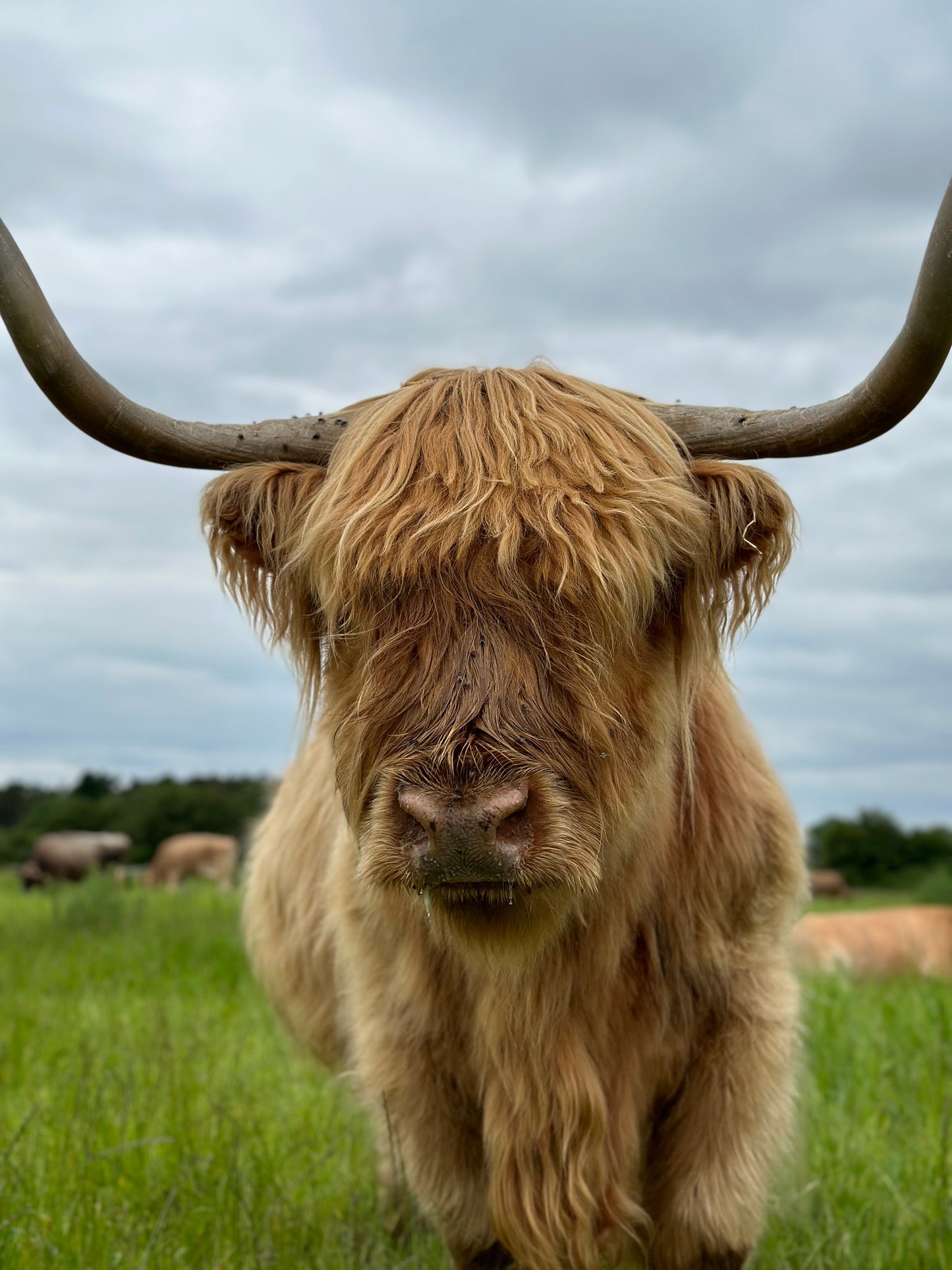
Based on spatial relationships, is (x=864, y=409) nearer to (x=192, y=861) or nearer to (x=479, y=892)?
(x=479, y=892)

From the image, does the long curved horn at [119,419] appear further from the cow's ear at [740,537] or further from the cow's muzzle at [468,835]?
the cow's muzzle at [468,835]

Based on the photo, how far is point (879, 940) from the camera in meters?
10.8

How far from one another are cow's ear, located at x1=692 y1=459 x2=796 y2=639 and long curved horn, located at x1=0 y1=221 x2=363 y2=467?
2.82ft

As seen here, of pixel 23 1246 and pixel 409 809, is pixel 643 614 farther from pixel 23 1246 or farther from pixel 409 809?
pixel 23 1246

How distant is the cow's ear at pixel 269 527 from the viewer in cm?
268

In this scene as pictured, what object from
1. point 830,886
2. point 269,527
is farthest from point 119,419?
point 830,886

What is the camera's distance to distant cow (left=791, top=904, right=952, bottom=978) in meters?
10.5

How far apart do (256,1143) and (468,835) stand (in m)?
2.61

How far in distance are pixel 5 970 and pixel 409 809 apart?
684cm

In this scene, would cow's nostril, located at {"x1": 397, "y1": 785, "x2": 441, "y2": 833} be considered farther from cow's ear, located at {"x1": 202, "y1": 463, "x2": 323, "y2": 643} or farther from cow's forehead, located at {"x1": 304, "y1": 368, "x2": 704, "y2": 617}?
cow's ear, located at {"x1": 202, "y1": 463, "x2": 323, "y2": 643}

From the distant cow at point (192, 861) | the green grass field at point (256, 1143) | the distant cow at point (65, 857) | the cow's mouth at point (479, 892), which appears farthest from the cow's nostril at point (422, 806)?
the distant cow at point (65, 857)

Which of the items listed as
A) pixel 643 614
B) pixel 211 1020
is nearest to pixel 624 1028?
pixel 643 614

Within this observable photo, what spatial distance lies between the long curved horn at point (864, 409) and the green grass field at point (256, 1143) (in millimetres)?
1894

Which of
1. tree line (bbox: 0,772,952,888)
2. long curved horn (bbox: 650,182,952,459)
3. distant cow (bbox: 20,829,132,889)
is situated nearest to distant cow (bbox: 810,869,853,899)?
tree line (bbox: 0,772,952,888)
